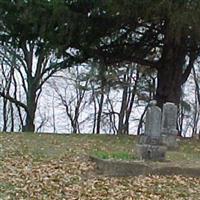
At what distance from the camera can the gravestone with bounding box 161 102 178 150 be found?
13383mm

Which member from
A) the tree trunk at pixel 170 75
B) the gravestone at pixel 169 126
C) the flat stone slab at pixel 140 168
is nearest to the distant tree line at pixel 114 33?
the tree trunk at pixel 170 75

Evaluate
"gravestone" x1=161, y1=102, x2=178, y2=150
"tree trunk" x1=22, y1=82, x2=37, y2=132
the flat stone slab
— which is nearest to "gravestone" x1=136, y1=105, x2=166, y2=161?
the flat stone slab

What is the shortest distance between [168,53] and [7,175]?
31.9 ft

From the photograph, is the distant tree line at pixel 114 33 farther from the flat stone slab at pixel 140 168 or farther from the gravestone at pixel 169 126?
the flat stone slab at pixel 140 168

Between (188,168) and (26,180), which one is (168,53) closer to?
(188,168)

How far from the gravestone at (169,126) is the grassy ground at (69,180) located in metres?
1.19

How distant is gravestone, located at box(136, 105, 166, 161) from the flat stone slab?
0.53m

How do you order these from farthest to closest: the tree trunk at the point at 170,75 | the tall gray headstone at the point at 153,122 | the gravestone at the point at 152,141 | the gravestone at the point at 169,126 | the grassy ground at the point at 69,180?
the tree trunk at the point at 170,75, the gravestone at the point at 169,126, the tall gray headstone at the point at 153,122, the gravestone at the point at 152,141, the grassy ground at the point at 69,180

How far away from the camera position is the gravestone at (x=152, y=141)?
Answer: 34.3 ft

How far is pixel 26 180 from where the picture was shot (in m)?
8.50

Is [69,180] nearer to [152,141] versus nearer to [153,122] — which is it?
[152,141]

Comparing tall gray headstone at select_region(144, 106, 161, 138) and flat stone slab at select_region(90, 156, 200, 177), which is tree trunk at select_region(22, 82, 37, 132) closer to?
tall gray headstone at select_region(144, 106, 161, 138)

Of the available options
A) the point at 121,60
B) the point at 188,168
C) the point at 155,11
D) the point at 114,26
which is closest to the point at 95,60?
the point at 121,60

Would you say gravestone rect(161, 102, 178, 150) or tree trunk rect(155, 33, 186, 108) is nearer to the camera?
gravestone rect(161, 102, 178, 150)
